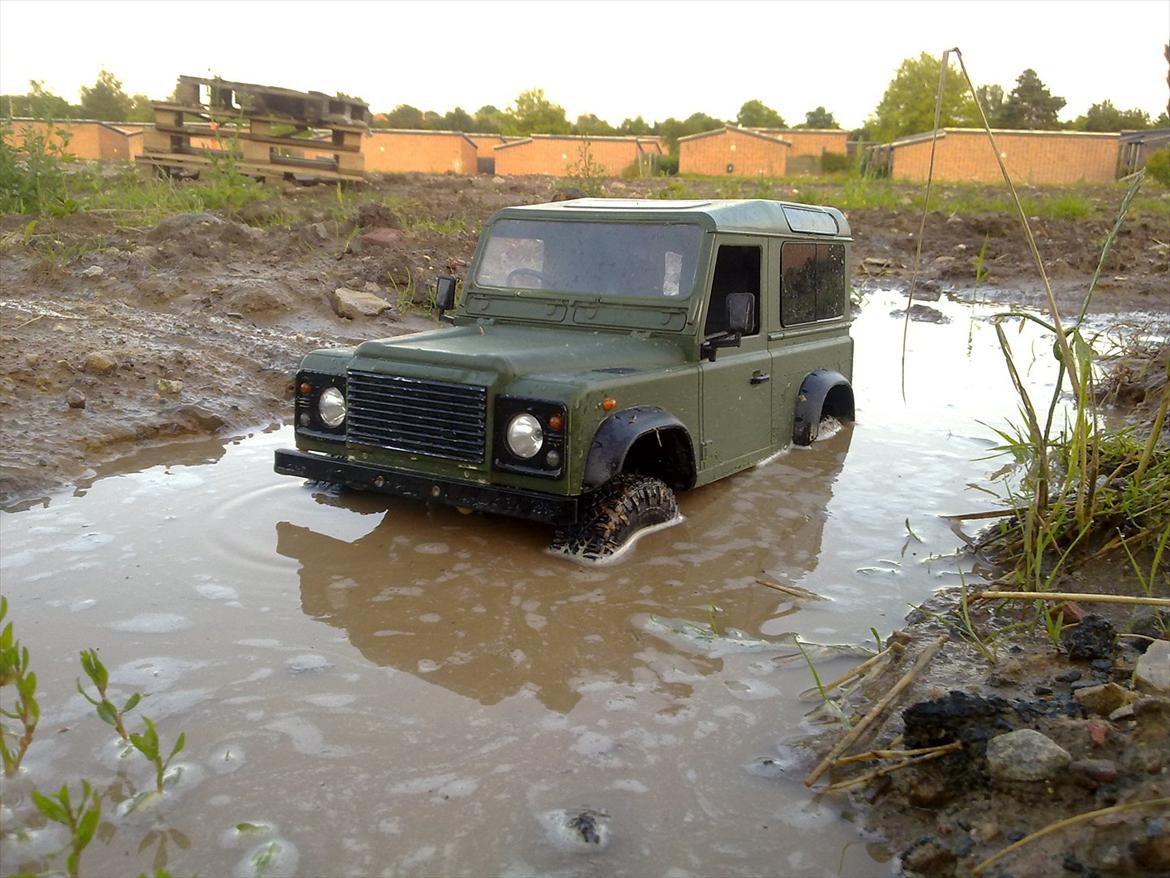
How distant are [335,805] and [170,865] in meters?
0.42

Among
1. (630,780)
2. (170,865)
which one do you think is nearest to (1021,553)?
(630,780)

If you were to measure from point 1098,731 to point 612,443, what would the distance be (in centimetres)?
215

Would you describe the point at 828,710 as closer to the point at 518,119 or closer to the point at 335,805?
the point at 335,805

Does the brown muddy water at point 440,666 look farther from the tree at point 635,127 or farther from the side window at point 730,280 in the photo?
the tree at point 635,127

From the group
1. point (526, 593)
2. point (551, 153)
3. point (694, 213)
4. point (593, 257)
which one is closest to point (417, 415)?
point (526, 593)

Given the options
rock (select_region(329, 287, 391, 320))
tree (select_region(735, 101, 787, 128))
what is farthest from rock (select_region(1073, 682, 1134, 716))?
tree (select_region(735, 101, 787, 128))

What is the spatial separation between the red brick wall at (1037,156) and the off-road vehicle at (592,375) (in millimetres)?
35604

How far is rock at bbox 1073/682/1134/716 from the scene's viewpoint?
111 inches

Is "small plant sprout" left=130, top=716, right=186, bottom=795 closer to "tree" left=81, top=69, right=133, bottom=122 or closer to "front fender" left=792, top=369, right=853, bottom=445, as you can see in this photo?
"front fender" left=792, top=369, right=853, bottom=445

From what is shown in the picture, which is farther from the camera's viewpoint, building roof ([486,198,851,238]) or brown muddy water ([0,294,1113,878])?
building roof ([486,198,851,238])

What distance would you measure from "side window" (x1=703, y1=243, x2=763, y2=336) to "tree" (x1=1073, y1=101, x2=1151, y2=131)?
55.3 meters

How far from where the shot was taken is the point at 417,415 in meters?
4.51

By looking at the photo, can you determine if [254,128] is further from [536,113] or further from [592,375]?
[536,113]

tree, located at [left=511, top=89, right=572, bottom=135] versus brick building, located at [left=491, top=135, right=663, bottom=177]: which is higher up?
tree, located at [left=511, top=89, right=572, bottom=135]
